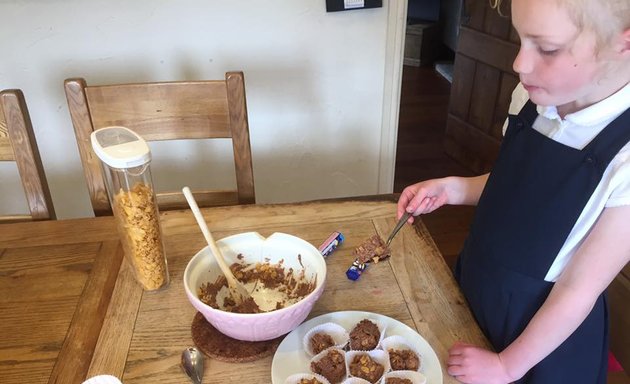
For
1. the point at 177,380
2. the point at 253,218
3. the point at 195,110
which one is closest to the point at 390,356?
the point at 177,380

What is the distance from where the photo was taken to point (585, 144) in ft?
2.59

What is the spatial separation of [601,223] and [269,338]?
0.49 meters

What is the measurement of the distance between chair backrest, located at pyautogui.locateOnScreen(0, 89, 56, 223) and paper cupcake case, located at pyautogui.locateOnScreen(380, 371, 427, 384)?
88cm

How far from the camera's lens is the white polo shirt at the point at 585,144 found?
700mm

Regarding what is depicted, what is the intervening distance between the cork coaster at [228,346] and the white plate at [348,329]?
0.02m

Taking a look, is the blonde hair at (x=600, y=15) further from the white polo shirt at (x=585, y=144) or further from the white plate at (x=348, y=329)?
the white plate at (x=348, y=329)

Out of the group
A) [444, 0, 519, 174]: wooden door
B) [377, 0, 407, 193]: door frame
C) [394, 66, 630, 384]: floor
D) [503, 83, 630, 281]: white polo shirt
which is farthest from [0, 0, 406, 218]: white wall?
[503, 83, 630, 281]: white polo shirt

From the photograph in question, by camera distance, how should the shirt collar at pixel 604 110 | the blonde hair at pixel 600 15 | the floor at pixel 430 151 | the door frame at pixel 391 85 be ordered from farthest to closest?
the floor at pixel 430 151 < the door frame at pixel 391 85 < the shirt collar at pixel 604 110 < the blonde hair at pixel 600 15

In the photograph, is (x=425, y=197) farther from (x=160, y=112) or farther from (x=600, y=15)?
(x=160, y=112)

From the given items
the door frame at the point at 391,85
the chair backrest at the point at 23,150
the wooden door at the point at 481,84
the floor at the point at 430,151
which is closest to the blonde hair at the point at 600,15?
the chair backrest at the point at 23,150

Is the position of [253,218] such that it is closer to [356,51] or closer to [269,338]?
[269,338]

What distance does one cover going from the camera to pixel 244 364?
0.74 metres

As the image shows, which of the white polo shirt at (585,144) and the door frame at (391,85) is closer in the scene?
the white polo shirt at (585,144)

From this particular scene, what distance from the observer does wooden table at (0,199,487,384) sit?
0.74 meters
